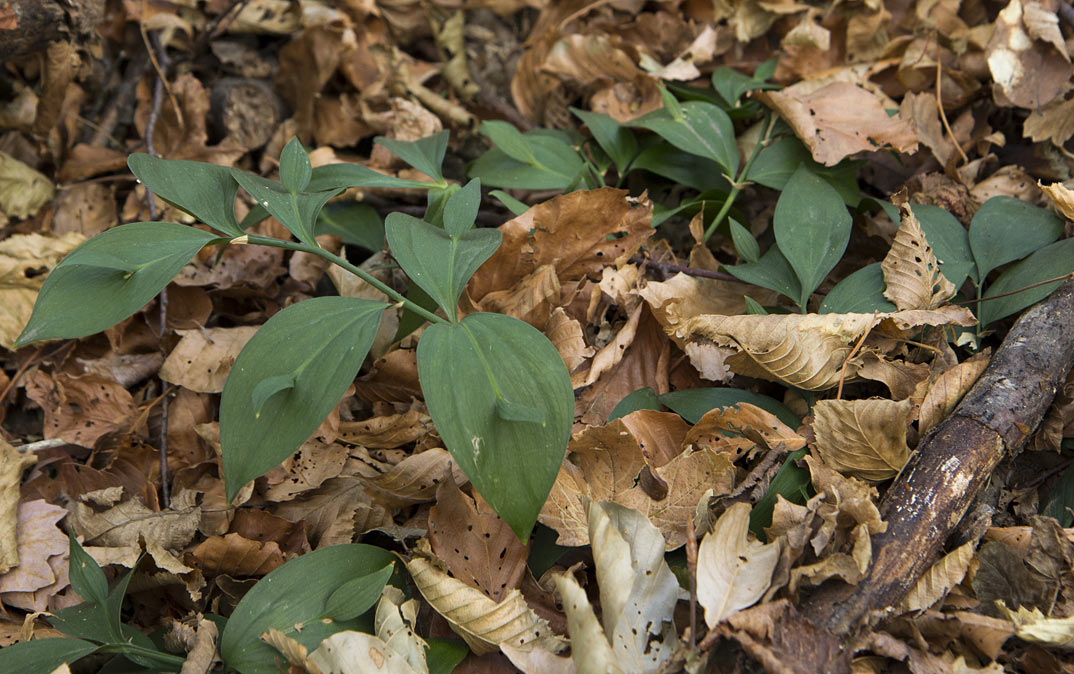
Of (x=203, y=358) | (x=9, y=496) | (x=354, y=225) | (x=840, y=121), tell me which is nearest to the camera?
(x=9, y=496)

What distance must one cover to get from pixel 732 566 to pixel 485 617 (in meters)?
0.37

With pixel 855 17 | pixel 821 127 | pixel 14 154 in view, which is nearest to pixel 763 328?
pixel 821 127

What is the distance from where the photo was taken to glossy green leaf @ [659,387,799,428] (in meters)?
1.24

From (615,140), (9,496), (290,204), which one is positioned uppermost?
(290,204)

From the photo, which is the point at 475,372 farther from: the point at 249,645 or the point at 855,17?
the point at 855,17

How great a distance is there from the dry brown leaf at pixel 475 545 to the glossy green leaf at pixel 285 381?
11.9 inches

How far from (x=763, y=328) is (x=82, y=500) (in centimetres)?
134

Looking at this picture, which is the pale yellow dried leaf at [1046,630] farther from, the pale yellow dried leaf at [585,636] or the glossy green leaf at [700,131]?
the glossy green leaf at [700,131]

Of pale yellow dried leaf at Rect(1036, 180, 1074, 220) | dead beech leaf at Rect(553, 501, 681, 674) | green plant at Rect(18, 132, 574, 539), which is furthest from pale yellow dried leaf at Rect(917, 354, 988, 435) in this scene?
green plant at Rect(18, 132, 574, 539)

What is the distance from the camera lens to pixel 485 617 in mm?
1050

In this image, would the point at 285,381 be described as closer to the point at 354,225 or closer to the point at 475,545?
the point at 475,545

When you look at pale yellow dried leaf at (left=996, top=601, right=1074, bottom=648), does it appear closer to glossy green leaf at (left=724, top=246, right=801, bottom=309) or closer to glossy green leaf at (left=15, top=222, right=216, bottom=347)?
glossy green leaf at (left=724, top=246, right=801, bottom=309)

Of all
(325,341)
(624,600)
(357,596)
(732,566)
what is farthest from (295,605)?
(732,566)

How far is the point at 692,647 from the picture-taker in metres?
0.89
